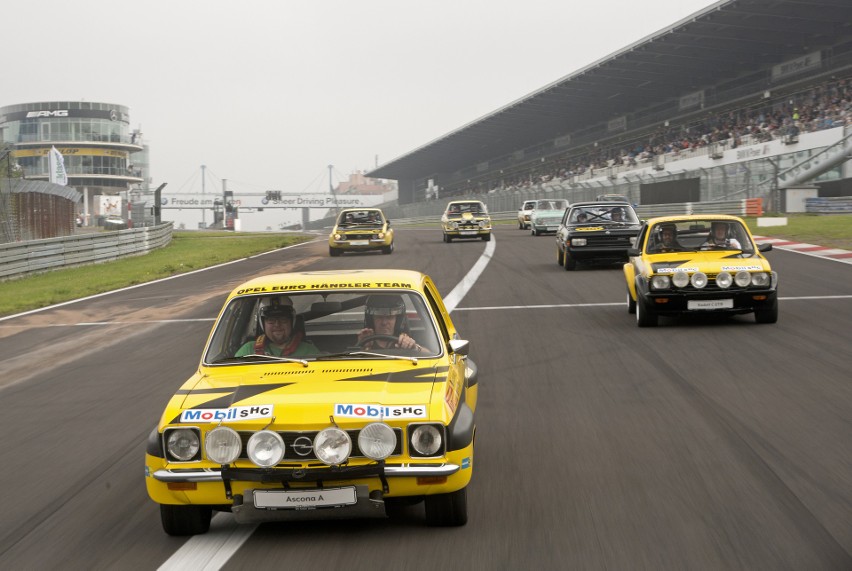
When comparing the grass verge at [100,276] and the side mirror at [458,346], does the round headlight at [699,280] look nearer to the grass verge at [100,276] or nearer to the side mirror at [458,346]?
the side mirror at [458,346]

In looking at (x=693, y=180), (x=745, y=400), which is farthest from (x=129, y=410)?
(x=693, y=180)

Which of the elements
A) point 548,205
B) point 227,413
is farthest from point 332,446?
point 548,205

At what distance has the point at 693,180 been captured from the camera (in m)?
48.7

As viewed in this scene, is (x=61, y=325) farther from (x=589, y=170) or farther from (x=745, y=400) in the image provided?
(x=589, y=170)

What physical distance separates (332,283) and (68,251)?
2485cm

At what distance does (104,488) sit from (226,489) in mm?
1655

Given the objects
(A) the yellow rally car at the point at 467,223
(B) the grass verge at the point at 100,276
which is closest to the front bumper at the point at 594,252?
(B) the grass verge at the point at 100,276

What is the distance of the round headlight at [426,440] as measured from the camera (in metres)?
4.84

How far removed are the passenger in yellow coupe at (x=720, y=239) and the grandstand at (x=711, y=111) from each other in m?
30.6

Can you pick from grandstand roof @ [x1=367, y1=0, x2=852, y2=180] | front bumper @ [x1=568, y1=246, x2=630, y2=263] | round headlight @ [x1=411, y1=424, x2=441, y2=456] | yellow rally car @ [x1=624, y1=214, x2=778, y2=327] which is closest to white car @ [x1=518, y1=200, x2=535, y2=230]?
grandstand roof @ [x1=367, y1=0, x2=852, y2=180]

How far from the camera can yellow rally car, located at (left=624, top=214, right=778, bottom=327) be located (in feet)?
41.4

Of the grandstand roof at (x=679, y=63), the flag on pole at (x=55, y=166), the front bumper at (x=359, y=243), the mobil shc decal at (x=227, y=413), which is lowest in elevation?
the front bumper at (x=359, y=243)

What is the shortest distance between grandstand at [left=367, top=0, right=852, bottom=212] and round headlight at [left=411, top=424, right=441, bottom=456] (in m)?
40.1

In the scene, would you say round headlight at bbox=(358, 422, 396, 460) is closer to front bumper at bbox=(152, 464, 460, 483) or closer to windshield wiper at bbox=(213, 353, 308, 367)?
front bumper at bbox=(152, 464, 460, 483)
